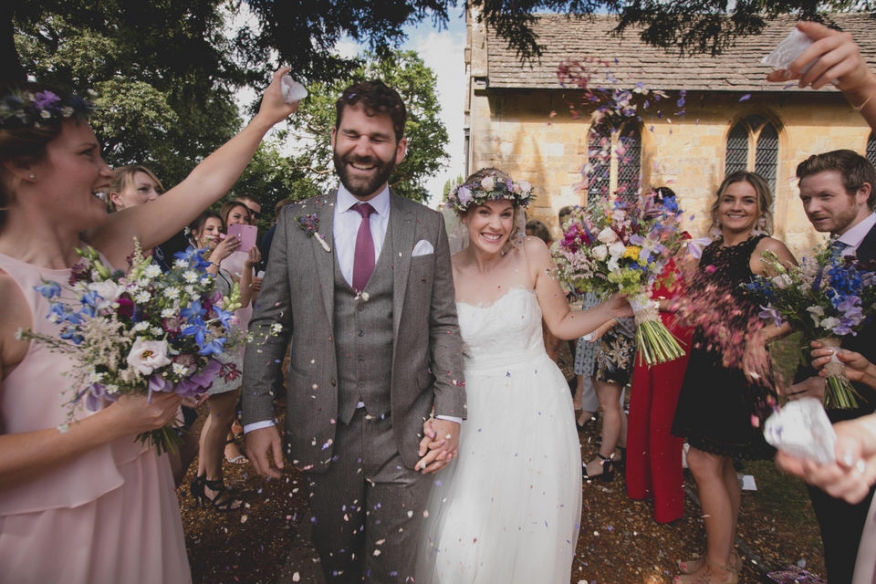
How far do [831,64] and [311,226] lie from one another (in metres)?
2.30

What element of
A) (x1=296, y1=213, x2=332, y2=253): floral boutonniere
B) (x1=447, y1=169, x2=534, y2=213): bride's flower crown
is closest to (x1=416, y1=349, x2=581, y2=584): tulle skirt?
(x1=447, y1=169, x2=534, y2=213): bride's flower crown

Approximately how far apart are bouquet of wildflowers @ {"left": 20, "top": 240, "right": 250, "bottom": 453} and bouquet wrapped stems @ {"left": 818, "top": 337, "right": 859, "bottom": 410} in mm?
2823

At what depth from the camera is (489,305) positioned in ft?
9.65

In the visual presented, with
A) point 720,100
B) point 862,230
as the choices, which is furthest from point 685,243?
point 720,100

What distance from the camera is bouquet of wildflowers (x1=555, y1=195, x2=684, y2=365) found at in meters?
2.35

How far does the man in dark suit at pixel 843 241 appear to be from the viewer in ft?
7.99

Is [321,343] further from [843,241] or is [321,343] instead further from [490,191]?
[843,241]

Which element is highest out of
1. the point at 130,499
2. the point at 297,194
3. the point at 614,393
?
the point at 297,194

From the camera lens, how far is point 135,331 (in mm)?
1375

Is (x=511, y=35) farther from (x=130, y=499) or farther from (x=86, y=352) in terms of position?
(x=130, y=499)

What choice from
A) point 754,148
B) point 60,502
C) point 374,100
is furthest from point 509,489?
point 754,148

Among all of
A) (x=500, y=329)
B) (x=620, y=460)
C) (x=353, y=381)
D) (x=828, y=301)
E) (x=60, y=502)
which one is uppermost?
(x=828, y=301)

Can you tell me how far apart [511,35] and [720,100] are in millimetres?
11764

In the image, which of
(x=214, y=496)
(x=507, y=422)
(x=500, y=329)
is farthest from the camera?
(x=214, y=496)
